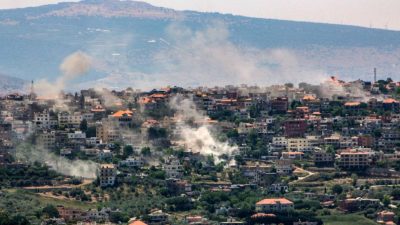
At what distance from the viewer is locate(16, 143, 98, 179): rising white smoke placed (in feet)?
257

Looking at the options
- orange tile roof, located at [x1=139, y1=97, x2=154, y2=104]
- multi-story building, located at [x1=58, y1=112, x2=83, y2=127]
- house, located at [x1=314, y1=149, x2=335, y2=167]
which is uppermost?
orange tile roof, located at [x1=139, y1=97, x2=154, y2=104]

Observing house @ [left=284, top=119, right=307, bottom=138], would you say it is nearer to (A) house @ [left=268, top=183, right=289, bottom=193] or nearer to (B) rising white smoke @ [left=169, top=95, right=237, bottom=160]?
(B) rising white smoke @ [left=169, top=95, right=237, bottom=160]

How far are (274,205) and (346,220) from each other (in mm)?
2758

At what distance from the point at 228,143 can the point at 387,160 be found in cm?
841

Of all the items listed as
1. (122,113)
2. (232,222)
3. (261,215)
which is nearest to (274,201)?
(261,215)

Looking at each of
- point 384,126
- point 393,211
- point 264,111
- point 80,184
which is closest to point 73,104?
point 264,111

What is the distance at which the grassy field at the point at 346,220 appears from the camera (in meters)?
69.1

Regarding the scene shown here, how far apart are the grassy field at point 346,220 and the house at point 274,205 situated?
4.93 feet

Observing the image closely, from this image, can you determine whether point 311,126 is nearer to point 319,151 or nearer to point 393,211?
point 319,151

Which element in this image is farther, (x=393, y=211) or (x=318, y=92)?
(x=318, y=92)

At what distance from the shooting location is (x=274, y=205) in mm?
70000

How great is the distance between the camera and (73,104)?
100125 mm

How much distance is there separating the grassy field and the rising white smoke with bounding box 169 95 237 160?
14526 mm

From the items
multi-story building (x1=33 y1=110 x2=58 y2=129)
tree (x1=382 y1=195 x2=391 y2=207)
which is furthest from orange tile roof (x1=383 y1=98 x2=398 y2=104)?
tree (x1=382 y1=195 x2=391 y2=207)
